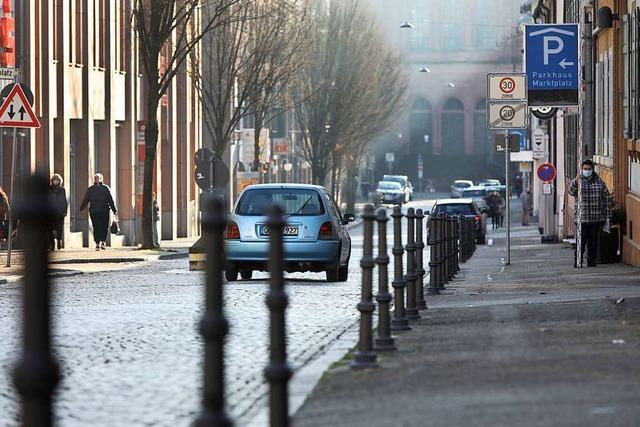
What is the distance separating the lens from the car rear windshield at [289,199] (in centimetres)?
2458

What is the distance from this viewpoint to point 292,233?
79.9 ft

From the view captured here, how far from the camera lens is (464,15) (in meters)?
141

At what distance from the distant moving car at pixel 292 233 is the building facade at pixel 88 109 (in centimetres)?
1052

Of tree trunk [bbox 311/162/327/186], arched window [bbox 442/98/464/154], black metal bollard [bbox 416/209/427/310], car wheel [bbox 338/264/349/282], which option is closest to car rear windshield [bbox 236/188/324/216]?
car wheel [bbox 338/264/349/282]

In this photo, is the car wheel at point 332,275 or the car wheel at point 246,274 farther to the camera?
the car wheel at point 246,274

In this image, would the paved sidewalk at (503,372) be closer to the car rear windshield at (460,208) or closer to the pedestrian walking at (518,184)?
the car rear windshield at (460,208)

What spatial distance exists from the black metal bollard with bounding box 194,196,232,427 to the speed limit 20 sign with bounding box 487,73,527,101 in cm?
2401

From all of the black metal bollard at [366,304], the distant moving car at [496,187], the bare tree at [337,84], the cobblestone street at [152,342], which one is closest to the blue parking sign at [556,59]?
the cobblestone street at [152,342]

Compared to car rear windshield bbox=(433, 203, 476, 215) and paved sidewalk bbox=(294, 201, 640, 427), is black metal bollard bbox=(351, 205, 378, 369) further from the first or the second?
car rear windshield bbox=(433, 203, 476, 215)

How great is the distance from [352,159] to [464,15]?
57699mm

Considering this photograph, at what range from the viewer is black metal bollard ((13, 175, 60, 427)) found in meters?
4.01

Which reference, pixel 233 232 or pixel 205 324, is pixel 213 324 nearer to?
pixel 205 324

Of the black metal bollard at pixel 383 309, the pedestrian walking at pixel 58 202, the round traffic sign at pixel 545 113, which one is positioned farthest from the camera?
the round traffic sign at pixel 545 113

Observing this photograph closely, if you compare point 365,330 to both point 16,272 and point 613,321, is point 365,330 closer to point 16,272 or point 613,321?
point 613,321
